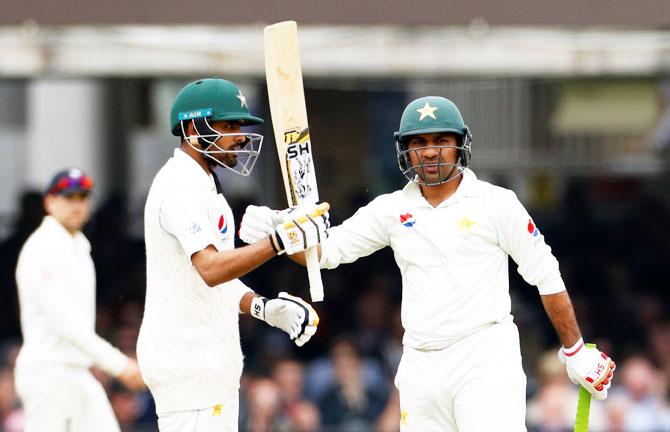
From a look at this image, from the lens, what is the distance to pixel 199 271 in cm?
424

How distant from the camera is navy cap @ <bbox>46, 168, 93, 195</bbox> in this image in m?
6.16

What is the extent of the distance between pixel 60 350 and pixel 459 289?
6.93 feet

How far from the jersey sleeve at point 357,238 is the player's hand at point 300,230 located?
15.1 inches

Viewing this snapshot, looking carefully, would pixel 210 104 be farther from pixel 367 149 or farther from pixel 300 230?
pixel 367 149

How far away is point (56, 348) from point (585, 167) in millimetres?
4717

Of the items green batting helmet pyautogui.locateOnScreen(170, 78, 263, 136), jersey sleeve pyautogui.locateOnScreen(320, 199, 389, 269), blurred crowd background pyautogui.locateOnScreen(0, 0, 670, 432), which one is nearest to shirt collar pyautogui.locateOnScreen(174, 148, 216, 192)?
green batting helmet pyautogui.locateOnScreen(170, 78, 263, 136)

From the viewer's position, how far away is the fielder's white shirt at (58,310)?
5.85m

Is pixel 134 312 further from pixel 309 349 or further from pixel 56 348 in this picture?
pixel 56 348

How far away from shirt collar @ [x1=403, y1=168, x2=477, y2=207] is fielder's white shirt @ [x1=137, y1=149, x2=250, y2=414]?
0.71m

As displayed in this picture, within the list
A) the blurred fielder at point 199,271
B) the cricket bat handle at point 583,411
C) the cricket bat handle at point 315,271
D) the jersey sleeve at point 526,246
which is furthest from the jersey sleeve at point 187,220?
the cricket bat handle at point 583,411

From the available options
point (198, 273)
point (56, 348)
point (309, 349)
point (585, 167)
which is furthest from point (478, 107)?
point (198, 273)

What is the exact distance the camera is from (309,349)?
9.09 metres

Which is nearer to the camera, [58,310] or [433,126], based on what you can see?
[433,126]

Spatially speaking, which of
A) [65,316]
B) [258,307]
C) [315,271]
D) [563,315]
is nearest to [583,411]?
[563,315]
